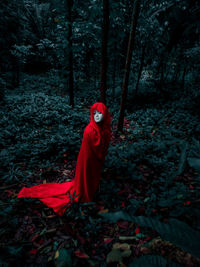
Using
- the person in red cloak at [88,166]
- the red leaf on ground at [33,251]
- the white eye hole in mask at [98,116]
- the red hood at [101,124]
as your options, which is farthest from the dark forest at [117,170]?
the white eye hole in mask at [98,116]

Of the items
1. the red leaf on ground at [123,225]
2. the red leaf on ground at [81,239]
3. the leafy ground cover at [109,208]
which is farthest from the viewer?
the red leaf on ground at [123,225]

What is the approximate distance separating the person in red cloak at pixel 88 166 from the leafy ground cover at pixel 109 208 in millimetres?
174

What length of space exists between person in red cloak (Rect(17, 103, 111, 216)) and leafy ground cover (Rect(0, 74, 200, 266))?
0.17m

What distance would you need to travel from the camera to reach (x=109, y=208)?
3.09 m

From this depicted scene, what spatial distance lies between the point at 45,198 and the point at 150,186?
239 cm

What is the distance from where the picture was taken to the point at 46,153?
5180 mm

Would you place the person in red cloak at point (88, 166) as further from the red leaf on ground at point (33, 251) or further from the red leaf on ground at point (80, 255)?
the red leaf on ground at point (80, 255)

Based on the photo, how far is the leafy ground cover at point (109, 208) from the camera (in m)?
1.42

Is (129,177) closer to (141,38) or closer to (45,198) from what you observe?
(45,198)

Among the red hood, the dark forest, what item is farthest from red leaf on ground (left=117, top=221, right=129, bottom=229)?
the red hood

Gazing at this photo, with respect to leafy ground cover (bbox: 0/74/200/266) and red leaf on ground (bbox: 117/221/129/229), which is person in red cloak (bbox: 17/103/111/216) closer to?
leafy ground cover (bbox: 0/74/200/266)

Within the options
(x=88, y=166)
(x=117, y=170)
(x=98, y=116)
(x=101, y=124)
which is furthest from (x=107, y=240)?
(x=98, y=116)

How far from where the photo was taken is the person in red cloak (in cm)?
300

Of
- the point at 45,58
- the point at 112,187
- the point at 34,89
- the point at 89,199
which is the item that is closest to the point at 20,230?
the point at 89,199
